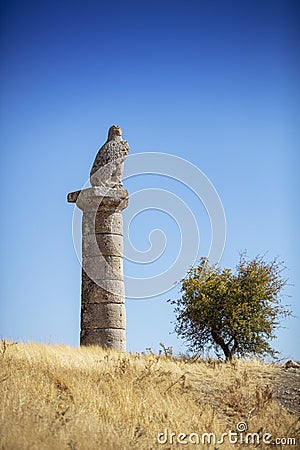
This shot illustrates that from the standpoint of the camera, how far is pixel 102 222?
18.5 meters

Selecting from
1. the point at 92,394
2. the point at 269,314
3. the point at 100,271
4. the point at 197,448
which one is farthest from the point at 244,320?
the point at 197,448

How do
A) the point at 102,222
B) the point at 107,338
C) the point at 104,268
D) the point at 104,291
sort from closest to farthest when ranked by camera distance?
the point at 107,338
the point at 104,291
the point at 104,268
the point at 102,222

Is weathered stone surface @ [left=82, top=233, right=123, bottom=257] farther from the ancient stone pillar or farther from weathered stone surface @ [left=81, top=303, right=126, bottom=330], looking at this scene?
weathered stone surface @ [left=81, top=303, right=126, bottom=330]

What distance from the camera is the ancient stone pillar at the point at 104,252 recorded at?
1792cm

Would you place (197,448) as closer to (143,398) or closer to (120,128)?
(143,398)

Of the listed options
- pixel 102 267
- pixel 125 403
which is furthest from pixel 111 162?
pixel 125 403

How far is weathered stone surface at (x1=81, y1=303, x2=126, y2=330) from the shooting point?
1788cm

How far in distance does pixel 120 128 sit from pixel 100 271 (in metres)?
4.39

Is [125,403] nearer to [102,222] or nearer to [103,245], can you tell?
[103,245]

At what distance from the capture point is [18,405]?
934cm

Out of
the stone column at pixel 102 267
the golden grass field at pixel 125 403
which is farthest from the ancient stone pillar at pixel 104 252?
the golden grass field at pixel 125 403

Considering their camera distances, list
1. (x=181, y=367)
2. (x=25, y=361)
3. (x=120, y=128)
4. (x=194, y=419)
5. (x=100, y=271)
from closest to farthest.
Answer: (x=194, y=419) < (x=25, y=361) < (x=181, y=367) < (x=100, y=271) < (x=120, y=128)

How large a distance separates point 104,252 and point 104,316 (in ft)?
5.86

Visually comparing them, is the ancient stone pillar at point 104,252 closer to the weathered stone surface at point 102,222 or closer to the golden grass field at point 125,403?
the weathered stone surface at point 102,222
